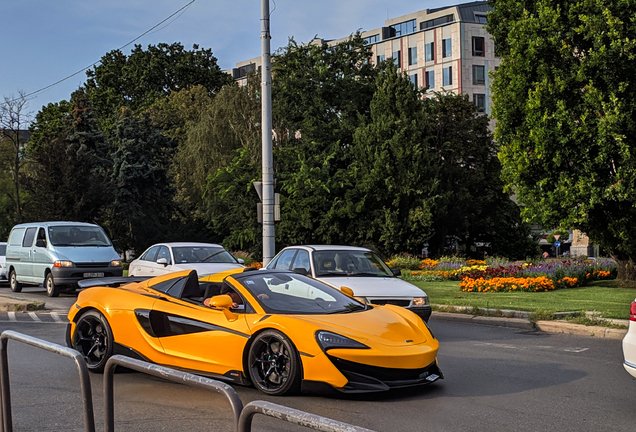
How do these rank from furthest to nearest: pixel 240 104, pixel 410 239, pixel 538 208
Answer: pixel 240 104, pixel 410 239, pixel 538 208

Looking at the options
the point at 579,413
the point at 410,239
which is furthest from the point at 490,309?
the point at 410,239

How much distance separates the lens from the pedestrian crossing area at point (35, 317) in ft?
45.9

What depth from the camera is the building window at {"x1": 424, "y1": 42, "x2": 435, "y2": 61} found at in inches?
3036

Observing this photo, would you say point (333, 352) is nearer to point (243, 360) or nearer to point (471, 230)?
point (243, 360)

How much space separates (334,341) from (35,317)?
9.76m

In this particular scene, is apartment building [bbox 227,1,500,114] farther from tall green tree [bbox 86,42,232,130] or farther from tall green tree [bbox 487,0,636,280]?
tall green tree [bbox 487,0,636,280]

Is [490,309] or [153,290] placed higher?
[153,290]

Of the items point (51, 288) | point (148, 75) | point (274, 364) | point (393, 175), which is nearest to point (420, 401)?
point (274, 364)

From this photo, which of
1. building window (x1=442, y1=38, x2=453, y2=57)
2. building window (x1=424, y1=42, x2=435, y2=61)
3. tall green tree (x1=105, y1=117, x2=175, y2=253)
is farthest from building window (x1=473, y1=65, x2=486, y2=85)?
tall green tree (x1=105, y1=117, x2=175, y2=253)

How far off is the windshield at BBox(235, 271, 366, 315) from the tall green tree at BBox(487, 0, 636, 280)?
543 inches

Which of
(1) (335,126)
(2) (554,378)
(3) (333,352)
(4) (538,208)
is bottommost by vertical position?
(2) (554,378)

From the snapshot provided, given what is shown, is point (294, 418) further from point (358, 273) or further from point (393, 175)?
point (393, 175)

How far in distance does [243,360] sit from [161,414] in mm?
1113

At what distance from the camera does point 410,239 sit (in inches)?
1426
